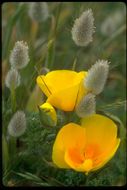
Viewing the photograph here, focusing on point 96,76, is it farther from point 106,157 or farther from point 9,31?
point 9,31

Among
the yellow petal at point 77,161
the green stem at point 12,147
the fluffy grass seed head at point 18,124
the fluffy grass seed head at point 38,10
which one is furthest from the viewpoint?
the fluffy grass seed head at point 38,10

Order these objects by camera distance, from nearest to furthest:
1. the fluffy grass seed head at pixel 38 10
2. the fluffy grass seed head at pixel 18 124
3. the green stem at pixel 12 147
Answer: the fluffy grass seed head at pixel 18 124
the green stem at pixel 12 147
the fluffy grass seed head at pixel 38 10

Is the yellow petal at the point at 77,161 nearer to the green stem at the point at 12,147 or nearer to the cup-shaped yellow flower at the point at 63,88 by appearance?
the cup-shaped yellow flower at the point at 63,88

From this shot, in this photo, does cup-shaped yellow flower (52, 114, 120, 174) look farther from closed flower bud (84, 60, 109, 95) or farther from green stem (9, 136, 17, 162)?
green stem (9, 136, 17, 162)

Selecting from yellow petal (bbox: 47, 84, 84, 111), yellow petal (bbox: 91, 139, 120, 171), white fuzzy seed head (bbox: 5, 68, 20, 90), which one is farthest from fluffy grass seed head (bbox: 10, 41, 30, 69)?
yellow petal (bbox: 91, 139, 120, 171)

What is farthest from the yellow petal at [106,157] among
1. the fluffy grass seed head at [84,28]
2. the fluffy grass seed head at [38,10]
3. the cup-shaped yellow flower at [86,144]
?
the fluffy grass seed head at [38,10]

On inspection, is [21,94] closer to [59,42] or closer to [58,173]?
[58,173]
